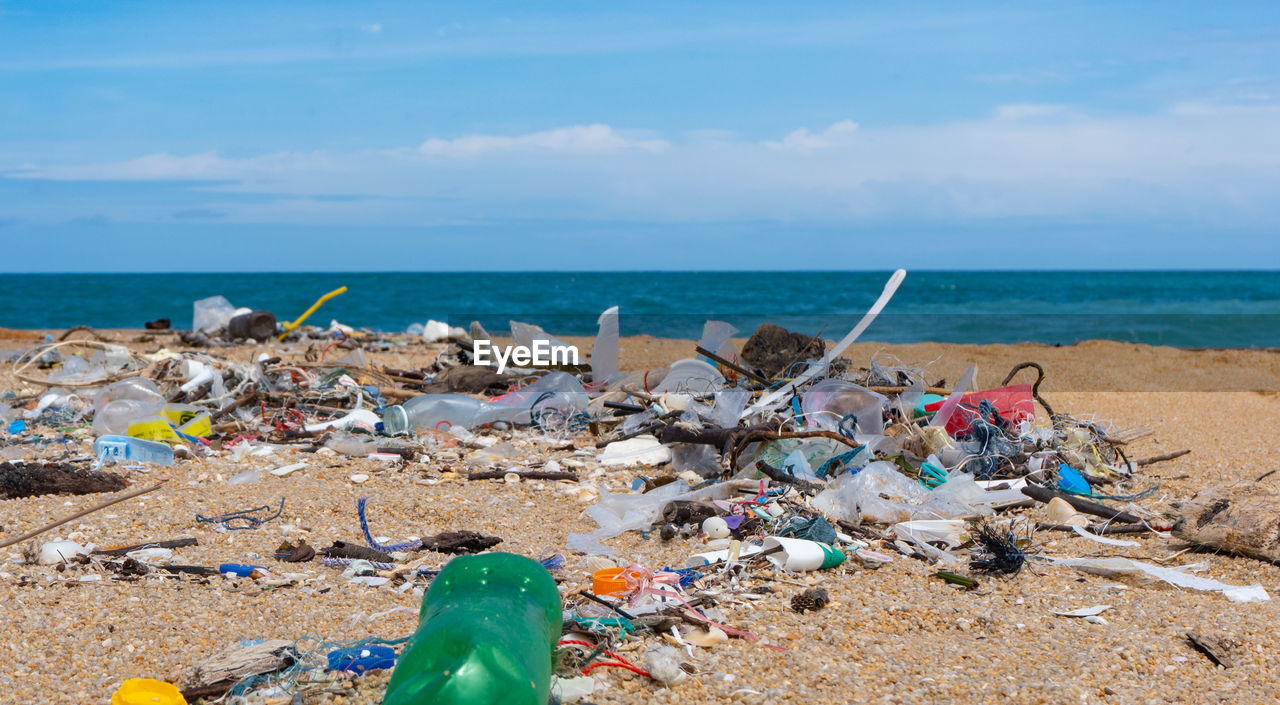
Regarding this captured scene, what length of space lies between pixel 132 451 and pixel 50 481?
635 mm

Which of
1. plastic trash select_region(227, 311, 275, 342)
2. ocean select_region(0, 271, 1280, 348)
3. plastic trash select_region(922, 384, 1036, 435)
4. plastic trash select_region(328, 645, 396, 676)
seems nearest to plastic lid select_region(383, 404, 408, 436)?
plastic trash select_region(922, 384, 1036, 435)

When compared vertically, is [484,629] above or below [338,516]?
above

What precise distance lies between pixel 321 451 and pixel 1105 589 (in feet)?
11.8

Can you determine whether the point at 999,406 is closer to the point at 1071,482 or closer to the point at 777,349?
the point at 1071,482

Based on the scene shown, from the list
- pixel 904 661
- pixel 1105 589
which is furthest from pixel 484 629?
pixel 1105 589

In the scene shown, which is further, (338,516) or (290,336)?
(290,336)

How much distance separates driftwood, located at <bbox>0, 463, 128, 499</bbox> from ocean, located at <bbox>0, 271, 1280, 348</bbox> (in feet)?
17.2

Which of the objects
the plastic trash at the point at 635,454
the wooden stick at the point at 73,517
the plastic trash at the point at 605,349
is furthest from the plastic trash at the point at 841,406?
the wooden stick at the point at 73,517

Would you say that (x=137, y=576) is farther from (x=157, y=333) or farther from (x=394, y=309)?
(x=394, y=309)

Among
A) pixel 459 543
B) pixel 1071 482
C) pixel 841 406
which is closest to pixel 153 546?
pixel 459 543

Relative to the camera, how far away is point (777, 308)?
96.8 feet

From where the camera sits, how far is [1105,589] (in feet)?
8.95

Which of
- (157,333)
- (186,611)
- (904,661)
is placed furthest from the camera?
(157,333)

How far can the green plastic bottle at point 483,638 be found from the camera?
1495 millimetres
